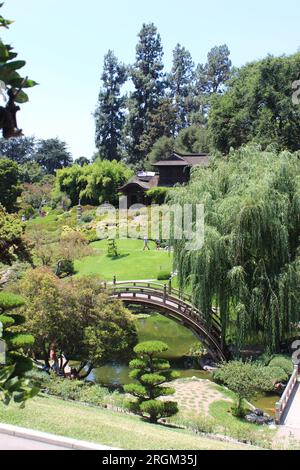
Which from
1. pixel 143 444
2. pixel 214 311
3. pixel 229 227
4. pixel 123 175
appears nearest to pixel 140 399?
pixel 143 444

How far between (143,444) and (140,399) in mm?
5374

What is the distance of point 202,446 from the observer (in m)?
8.72

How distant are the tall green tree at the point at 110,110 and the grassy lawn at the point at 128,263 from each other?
92.3ft

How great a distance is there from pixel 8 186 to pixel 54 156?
32.7m

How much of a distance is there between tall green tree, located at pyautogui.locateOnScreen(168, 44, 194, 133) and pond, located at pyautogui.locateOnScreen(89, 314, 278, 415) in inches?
1711

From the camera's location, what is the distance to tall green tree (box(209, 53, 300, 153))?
3544cm

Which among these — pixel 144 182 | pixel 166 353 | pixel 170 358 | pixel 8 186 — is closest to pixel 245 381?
pixel 170 358

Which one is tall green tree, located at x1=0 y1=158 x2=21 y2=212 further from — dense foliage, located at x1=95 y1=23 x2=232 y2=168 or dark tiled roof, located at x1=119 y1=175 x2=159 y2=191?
dense foliage, located at x1=95 y1=23 x2=232 y2=168

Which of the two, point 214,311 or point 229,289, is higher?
point 229,289

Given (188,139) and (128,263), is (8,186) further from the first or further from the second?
(188,139)

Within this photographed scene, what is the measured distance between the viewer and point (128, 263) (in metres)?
32.3

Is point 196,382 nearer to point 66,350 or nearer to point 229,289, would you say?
point 229,289

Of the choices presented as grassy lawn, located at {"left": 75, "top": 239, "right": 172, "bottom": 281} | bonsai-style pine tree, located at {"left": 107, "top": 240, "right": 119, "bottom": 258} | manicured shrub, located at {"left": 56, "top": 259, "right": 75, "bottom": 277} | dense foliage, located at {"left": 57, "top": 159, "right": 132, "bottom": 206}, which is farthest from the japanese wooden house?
manicured shrub, located at {"left": 56, "top": 259, "right": 75, "bottom": 277}

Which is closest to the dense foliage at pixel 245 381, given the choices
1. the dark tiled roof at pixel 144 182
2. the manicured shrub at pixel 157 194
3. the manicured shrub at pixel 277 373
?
the manicured shrub at pixel 277 373
